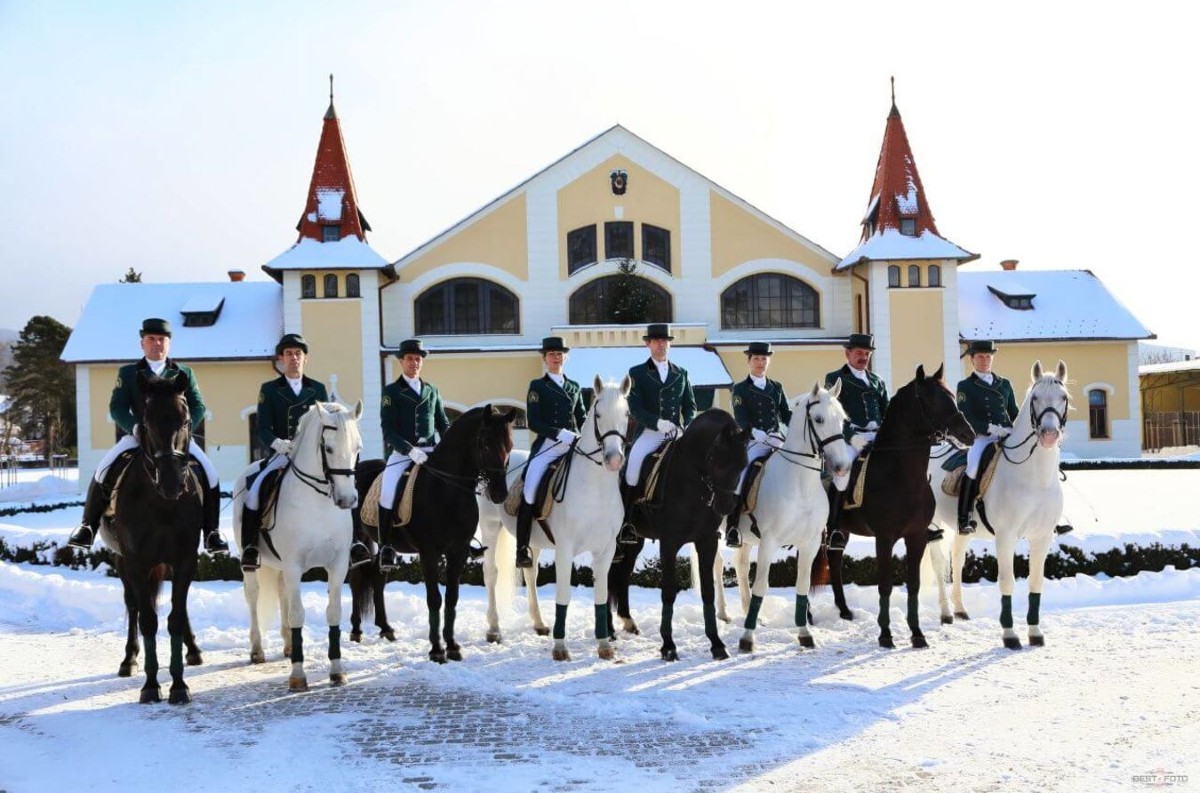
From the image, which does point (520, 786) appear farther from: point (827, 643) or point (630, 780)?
point (827, 643)

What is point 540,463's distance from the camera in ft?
34.8

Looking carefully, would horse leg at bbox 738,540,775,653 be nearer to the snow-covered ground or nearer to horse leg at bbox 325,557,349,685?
the snow-covered ground

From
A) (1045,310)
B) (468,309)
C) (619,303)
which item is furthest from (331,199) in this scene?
(1045,310)

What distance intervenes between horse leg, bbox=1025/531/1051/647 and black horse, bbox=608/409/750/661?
9.95 ft

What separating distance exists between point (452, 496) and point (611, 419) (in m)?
1.81

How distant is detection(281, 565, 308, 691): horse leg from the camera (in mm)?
8945

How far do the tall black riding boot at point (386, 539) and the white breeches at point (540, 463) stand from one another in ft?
4.48

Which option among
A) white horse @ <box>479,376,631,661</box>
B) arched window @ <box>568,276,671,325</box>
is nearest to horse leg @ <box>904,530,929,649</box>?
white horse @ <box>479,376,631,661</box>

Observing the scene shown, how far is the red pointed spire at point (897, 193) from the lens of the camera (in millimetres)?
34062

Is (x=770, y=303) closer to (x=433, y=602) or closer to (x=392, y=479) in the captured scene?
(x=392, y=479)

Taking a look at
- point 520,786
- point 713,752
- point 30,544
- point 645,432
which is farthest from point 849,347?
point 30,544

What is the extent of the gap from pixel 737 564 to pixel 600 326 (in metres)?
20.5

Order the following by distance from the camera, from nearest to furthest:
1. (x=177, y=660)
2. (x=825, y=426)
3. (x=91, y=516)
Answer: (x=177, y=660), (x=91, y=516), (x=825, y=426)

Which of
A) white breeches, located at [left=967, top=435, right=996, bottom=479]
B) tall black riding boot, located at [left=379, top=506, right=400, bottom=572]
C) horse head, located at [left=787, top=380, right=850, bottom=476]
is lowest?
tall black riding boot, located at [left=379, top=506, right=400, bottom=572]
